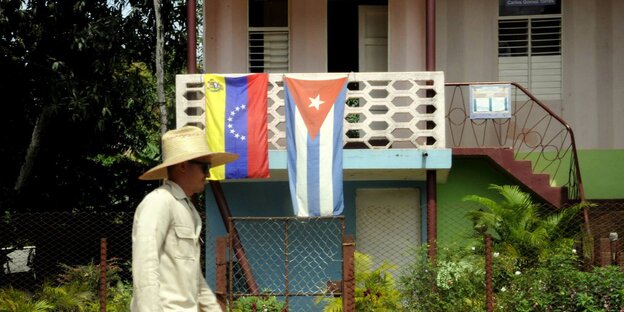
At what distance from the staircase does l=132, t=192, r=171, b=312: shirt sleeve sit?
9400 millimetres

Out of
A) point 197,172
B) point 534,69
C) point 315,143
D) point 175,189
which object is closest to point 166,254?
point 175,189

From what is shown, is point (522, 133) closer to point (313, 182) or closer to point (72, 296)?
point (313, 182)

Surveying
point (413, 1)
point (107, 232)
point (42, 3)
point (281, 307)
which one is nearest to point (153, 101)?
point (42, 3)

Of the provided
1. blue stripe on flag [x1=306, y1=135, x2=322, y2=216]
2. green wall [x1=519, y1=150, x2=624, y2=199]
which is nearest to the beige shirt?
blue stripe on flag [x1=306, y1=135, x2=322, y2=216]

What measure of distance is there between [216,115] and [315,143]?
4.53 ft

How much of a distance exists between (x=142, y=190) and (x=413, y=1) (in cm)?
772

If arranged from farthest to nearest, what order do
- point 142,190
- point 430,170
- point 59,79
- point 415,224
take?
point 142,190
point 59,79
point 415,224
point 430,170

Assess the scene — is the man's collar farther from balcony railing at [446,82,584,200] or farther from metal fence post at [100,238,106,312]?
balcony railing at [446,82,584,200]

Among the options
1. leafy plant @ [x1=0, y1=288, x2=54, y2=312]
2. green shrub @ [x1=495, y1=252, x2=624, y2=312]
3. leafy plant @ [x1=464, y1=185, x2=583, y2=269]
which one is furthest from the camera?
leafy plant @ [x1=464, y1=185, x2=583, y2=269]

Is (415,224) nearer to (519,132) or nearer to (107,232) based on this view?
(519,132)

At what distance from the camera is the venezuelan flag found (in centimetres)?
1270

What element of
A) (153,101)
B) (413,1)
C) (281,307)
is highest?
(413,1)

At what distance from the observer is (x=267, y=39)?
49.6ft

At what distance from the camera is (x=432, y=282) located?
10953 mm
